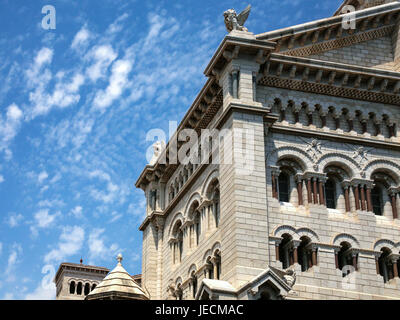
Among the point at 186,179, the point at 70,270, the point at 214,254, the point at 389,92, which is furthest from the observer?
the point at 70,270

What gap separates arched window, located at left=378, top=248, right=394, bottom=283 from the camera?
3741 centimetres

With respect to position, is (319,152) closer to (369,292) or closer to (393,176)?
(393,176)

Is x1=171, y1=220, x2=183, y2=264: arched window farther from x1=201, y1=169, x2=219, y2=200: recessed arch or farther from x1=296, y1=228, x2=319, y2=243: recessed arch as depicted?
x1=296, y1=228, x2=319, y2=243: recessed arch

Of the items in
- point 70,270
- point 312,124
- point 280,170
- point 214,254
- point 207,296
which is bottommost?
point 207,296

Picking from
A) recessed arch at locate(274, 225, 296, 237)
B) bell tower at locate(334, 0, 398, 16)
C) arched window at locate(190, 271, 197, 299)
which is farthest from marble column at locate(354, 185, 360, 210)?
bell tower at locate(334, 0, 398, 16)

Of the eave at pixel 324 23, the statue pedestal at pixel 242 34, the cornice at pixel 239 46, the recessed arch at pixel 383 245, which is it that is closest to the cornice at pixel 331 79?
the cornice at pixel 239 46

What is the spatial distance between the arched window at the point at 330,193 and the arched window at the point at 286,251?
11.6ft

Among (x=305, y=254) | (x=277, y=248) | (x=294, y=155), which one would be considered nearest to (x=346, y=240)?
(x=305, y=254)

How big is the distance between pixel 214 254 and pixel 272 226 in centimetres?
411

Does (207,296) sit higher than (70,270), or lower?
lower

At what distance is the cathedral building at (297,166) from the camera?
35.6 m

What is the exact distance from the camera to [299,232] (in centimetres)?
3669
